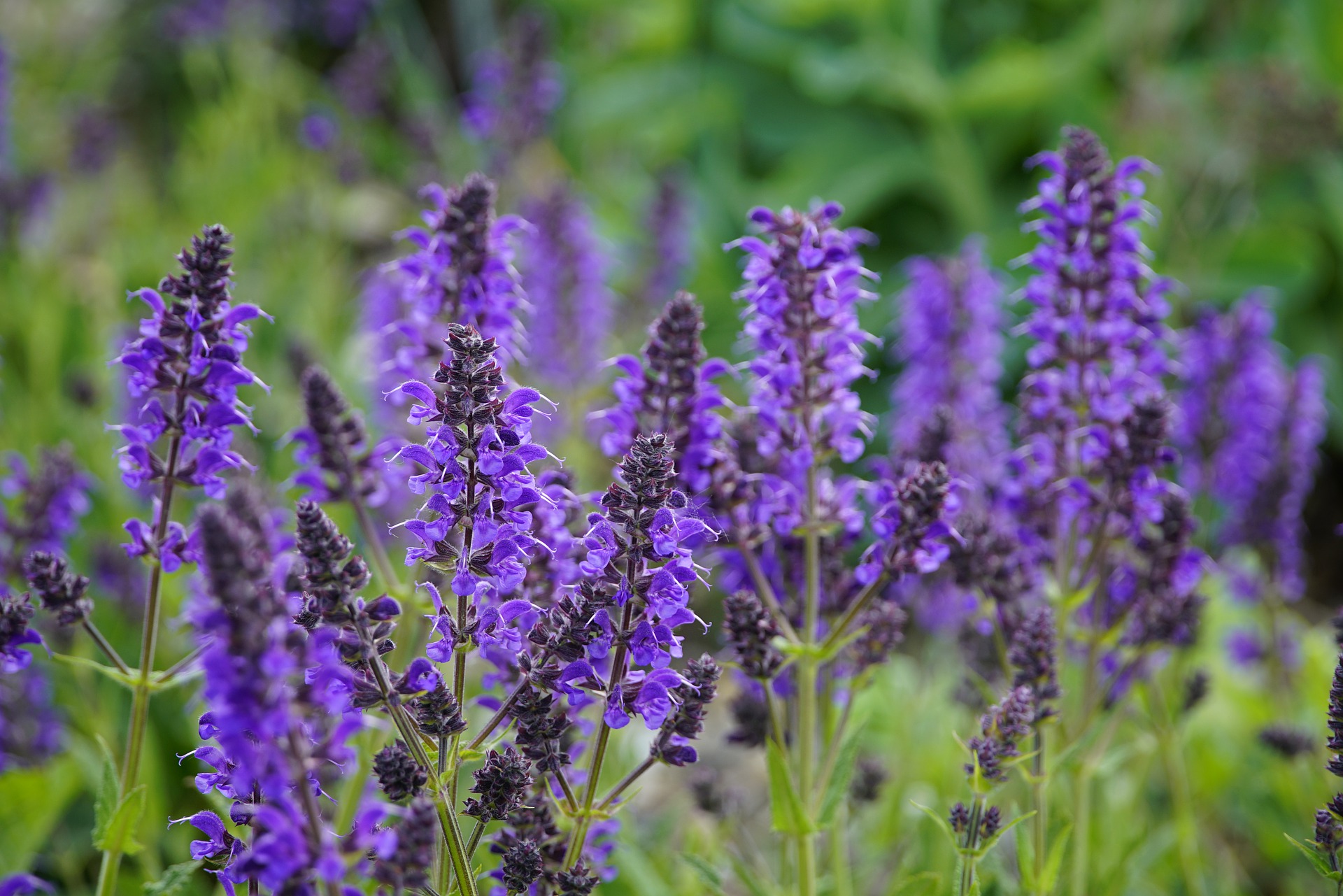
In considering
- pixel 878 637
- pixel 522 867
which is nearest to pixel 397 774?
pixel 522 867

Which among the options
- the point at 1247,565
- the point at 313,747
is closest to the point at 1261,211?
the point at 1247,565

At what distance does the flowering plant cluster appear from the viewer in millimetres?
1899

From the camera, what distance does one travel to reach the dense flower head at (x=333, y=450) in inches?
107

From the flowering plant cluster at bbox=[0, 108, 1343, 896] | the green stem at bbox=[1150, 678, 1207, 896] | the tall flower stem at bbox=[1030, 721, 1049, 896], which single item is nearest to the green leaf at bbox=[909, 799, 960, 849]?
the flowering plant cluster at bbox=[0, 108, 1343, 896]

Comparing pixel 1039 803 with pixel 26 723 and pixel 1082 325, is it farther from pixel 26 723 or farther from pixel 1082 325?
pixel 26 723

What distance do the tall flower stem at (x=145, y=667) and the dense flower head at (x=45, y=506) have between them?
1.15 m

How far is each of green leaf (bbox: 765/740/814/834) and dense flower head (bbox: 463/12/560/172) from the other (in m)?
4.79

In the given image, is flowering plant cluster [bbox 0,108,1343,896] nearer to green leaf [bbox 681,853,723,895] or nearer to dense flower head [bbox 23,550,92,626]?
dense flower head [bbox 23,550,92,626]

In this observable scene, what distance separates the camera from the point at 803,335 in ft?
8.46

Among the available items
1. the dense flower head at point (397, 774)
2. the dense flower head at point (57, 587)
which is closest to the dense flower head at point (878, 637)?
the dense flower head at point (397, 774)

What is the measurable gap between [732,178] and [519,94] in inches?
112

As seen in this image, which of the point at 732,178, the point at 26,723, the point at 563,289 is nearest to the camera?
the point at 26,723

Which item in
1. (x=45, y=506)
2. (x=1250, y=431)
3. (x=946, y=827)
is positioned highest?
(x=1250, y=431)

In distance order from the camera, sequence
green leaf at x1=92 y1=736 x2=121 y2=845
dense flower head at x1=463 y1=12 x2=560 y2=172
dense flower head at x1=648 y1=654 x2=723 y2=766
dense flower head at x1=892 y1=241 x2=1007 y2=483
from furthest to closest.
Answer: dense flower head at x1=463 y1=12 x2=560 y2=172
dense flower head at x1=892 y1=241 x2=1007 y2=483
green leaf at x1=92 y1=736 x2=121 y2=845
dense flower head at x1=648 y1=654 x2=723 y2=766
